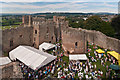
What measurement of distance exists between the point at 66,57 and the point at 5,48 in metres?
11.7

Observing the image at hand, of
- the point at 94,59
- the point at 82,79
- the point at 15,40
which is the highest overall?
the point at 15,40

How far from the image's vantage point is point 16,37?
25.2m

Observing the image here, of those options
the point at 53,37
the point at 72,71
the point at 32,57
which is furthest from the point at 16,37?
the point at 72,71

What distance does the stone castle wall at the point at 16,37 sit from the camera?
74.7 feet

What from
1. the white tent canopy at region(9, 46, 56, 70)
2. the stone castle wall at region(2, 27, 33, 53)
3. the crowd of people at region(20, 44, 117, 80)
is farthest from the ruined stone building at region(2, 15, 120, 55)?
the white tent canopy at region(9, 46, 56, 70)

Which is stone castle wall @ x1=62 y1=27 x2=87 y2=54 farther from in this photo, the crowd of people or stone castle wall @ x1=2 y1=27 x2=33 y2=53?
stone castle wall @ x1=2 y1=27 x2=33 y2=53

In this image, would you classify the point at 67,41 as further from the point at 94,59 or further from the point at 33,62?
the point at 33,62

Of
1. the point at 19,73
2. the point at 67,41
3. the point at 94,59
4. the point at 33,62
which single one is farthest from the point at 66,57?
the point at 19,73

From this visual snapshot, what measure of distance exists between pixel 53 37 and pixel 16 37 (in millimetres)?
9612

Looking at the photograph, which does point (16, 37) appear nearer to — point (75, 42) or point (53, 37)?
point (53, 37)

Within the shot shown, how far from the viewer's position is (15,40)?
25.0 metres

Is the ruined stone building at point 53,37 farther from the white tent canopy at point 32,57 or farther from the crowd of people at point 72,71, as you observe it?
the white tent canopy at point 32,57

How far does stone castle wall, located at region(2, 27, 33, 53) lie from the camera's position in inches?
896

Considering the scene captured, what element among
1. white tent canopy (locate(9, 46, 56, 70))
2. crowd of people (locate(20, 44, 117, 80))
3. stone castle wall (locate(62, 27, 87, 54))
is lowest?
crowd of people (locate(20, 44, 117, 80))
